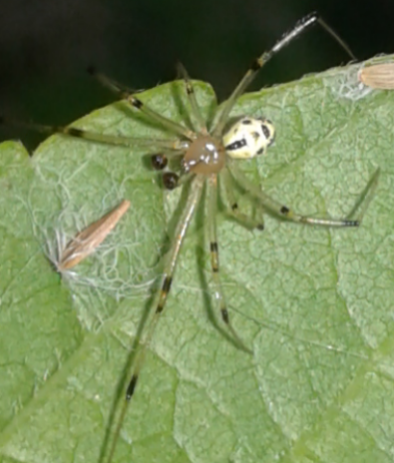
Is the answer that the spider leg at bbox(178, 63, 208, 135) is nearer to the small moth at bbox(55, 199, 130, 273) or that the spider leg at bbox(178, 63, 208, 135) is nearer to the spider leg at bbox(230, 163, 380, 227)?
the spider leg at bbox(230, 163, 380, 227)

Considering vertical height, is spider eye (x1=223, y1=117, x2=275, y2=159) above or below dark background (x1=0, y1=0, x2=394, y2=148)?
below

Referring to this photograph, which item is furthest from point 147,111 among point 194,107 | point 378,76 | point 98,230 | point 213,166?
point 378,76

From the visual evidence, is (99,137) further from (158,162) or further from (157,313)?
(157,313)

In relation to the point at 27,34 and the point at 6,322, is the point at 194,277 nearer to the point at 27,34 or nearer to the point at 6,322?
the point at 6,322

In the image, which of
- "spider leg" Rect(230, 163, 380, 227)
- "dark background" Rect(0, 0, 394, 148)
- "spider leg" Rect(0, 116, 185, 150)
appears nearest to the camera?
"spider leg" Rect(0, 116, 185, 150)

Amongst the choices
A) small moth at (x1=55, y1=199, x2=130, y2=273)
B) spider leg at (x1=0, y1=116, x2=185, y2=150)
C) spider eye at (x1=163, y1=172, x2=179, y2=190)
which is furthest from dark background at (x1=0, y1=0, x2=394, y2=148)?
small moth at (x1=55, y1=199, x2=130, y2=273)

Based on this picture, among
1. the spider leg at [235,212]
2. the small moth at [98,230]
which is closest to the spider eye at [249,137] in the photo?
the spider leg at [235,212]

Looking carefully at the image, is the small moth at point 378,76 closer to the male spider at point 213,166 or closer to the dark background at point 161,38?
the male spider at point 213,166
